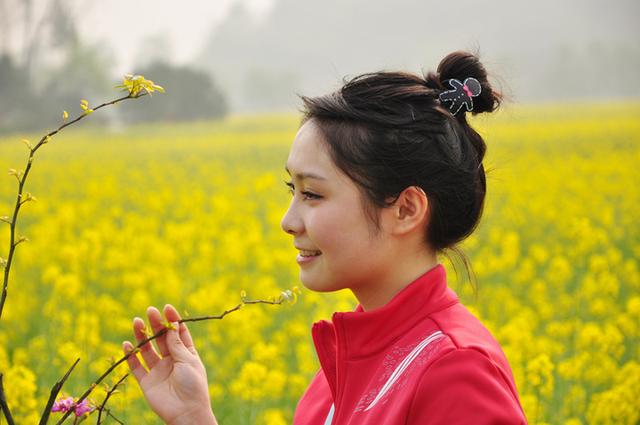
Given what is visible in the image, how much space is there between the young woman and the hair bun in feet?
0.30

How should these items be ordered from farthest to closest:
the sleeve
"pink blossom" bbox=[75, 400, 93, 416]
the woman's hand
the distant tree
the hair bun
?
the distant tree
the hair bun
the woman's hand
"pink blossom" bbox=[75, 400, 93, 416]
the sleeve

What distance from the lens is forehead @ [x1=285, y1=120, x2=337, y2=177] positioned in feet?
5.07

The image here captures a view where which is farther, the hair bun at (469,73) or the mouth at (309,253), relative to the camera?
the hair bun at (469,73)

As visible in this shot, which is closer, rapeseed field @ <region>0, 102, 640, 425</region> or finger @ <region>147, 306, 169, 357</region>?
finger @ <region>147, 306, 169, 357</region>

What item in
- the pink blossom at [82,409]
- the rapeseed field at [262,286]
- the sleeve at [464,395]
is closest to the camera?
the sleeve at [464,395]

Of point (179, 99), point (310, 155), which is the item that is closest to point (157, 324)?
point (310, 155)

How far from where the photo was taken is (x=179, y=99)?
3422 centimetres

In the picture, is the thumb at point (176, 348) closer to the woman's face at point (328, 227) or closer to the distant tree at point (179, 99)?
Result: the woman's face at point (328, 227)

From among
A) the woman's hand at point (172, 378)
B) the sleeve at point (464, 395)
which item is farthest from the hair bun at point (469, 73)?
the woman's hand at point (172, 378)

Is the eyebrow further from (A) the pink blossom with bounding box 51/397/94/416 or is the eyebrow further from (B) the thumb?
(A) the pink blossom with bounding box 51/397/94/416

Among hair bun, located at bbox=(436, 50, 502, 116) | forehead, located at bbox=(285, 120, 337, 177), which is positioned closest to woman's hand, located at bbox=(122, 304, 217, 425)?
forehead, located at bbox=(285, 120, 337, 177)

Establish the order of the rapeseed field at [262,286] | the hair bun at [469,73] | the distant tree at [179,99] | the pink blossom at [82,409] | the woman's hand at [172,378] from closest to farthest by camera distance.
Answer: the pink blossom at [82,409] → the woman's hand at [172,378] → the hair bun at [469,73] → the rapeseed field at [262,286] → the distant tree at [179,99]

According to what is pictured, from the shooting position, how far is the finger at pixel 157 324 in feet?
5.21

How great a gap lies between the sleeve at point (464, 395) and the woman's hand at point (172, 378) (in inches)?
16.2
